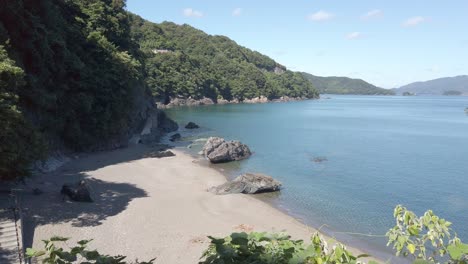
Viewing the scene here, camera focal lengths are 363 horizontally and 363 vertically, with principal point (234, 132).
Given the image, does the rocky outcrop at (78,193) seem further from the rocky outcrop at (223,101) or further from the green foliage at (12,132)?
the rocky outcrop at (223,101)

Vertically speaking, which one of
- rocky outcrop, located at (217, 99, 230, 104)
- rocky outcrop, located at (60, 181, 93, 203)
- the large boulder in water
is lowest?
the large boulder in water

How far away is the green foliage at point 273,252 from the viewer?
4609 mm

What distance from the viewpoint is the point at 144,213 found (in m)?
25.7

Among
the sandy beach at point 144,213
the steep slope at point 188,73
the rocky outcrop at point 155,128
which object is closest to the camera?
the sandy beach at point 144,213

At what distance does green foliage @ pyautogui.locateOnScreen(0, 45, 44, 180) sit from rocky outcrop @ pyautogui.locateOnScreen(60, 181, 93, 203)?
11.2 feet

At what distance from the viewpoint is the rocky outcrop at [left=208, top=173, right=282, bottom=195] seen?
3350 centimetres

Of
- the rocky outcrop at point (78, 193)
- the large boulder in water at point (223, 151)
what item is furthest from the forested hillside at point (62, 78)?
the large boulder in water at point (223, 151)

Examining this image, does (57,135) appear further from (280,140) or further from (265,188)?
(280,140)

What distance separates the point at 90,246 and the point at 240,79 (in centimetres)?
16629

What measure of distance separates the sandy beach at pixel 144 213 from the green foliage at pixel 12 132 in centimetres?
291

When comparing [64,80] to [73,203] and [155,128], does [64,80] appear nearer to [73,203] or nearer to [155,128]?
[73,203]

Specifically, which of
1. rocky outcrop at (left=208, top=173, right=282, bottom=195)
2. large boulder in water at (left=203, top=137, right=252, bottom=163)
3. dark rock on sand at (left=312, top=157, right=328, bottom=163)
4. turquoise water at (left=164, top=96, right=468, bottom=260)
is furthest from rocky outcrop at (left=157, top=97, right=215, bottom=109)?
rocky outcrop at (left=208, top=173, right=282, bottom=195)

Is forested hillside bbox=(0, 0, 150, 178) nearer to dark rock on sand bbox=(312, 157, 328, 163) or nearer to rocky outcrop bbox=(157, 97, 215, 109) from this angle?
dark rock on sand bbox=(312, 157, 328, 163)

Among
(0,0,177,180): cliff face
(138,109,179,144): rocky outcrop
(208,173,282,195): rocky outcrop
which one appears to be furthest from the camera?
(138,109,179,144): rocky outcrop
